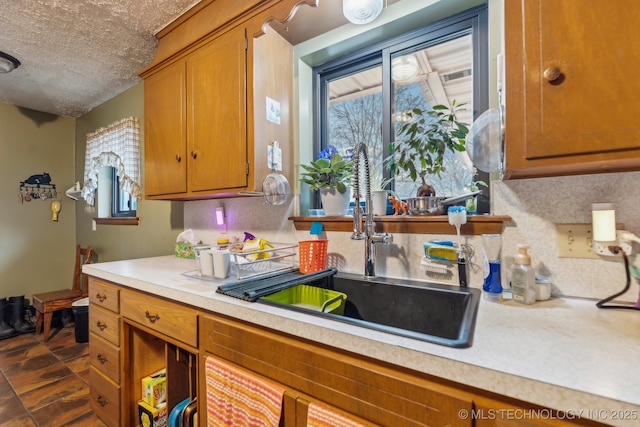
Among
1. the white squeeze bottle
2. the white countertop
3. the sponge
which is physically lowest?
the white countertop

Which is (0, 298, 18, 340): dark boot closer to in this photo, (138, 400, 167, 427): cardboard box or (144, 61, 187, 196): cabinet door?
(144, 61, 187, 196): cabinet door

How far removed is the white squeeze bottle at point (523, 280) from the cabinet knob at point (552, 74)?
49cm

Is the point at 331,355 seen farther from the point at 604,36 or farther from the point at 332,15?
the point at 332,15

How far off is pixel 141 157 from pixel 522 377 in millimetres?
2931

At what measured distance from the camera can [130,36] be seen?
187cm

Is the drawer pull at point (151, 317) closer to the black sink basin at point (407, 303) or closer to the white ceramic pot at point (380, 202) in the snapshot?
the black sink basin at point (407, 303)

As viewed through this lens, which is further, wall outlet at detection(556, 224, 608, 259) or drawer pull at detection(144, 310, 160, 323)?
drawer pull at detection(144, 310, 160, 323)

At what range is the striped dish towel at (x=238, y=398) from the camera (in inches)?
32.1

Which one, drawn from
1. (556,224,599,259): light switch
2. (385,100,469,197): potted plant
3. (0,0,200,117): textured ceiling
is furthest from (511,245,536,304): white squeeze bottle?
(0,0,200,117): textured ceiling

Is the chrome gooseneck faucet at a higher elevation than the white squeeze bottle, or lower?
higher

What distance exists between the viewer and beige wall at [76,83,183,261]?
7.65ft

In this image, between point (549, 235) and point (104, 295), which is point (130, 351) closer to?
point (104, 295)

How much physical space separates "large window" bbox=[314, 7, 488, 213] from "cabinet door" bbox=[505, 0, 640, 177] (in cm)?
50

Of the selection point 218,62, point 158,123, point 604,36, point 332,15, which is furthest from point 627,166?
point 158,123
